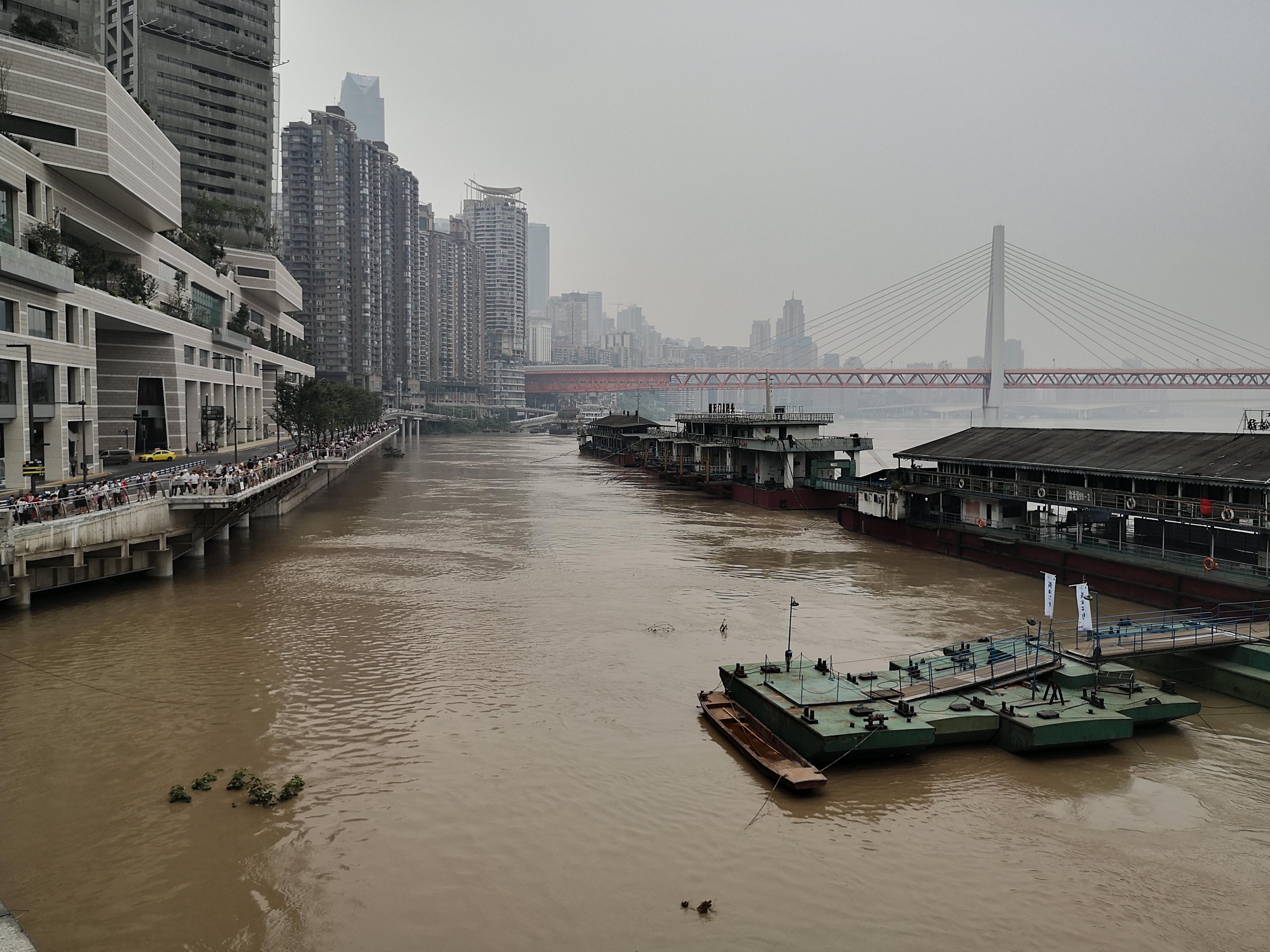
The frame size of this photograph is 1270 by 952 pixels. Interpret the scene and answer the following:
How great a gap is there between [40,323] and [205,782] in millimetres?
38588

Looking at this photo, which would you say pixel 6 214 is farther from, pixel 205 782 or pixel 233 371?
pixel 205 782

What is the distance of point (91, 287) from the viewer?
52281 millimetres

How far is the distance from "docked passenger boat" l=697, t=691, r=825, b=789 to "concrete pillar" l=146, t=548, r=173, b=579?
2598 centimetres

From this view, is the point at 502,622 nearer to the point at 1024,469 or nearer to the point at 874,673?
the point at 874,673

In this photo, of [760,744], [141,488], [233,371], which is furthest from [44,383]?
[760,744]

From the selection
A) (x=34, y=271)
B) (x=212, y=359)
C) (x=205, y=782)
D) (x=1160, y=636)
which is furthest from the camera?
(x=212, y=359)

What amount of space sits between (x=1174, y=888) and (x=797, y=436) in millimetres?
62956

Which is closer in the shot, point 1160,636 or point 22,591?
point 1160,636

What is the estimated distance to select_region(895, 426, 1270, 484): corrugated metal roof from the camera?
3375cm

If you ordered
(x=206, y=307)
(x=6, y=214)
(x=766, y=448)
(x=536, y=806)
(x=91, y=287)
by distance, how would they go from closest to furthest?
(x=536, y=806), (x=6, y=214), (x=91, y=287), (x=766, y=448), (x=206, y=307)

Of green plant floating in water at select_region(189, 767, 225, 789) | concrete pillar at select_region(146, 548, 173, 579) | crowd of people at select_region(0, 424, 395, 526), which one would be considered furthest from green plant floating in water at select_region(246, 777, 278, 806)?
concrete pillar at select_region(146, 548, 173, 579)

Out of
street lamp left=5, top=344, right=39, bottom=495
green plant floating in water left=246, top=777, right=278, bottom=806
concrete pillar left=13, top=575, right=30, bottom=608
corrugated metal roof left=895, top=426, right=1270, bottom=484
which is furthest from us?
street lamp left=5, top=344, right=39, bottom=495

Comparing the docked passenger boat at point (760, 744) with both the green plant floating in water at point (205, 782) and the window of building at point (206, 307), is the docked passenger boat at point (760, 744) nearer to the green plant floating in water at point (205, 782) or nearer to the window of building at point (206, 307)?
the green plant floating in water at point (205, 782)

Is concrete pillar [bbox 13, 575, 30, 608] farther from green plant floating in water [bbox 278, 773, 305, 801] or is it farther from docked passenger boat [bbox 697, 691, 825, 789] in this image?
docked passenger boat [bbox 697, 691, 825, 789]
